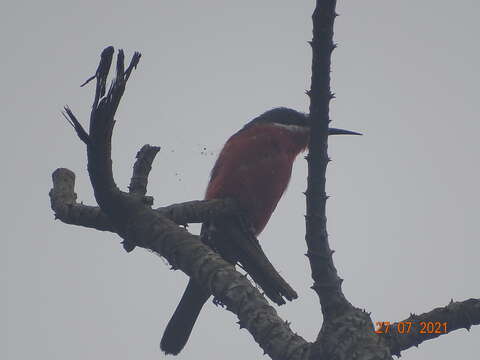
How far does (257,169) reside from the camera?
461 cm

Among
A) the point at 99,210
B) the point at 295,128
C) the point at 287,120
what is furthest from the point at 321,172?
the point at 287,120

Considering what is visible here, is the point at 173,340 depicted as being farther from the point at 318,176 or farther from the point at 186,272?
the point at 318,176

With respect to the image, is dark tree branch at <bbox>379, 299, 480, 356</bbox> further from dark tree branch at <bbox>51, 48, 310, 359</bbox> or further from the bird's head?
the bird's head

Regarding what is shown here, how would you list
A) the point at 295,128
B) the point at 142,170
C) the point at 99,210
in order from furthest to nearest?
the point at 295,128
the point at 142,170
the point at 99,210

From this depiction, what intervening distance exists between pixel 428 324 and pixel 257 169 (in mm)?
2536

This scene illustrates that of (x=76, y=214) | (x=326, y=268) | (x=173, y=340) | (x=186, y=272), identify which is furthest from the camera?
(x=173, y=340)

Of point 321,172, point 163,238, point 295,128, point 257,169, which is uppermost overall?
point 295,128

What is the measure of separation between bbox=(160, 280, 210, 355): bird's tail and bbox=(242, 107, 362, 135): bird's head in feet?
6.28

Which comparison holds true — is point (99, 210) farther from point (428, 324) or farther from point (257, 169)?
point (257, 169)

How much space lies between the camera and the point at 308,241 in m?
2.28

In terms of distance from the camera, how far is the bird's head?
215 inches

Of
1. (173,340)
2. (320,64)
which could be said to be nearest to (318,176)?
(320,64)

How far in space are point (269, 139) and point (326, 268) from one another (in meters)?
2.76

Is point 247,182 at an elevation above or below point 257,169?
below
